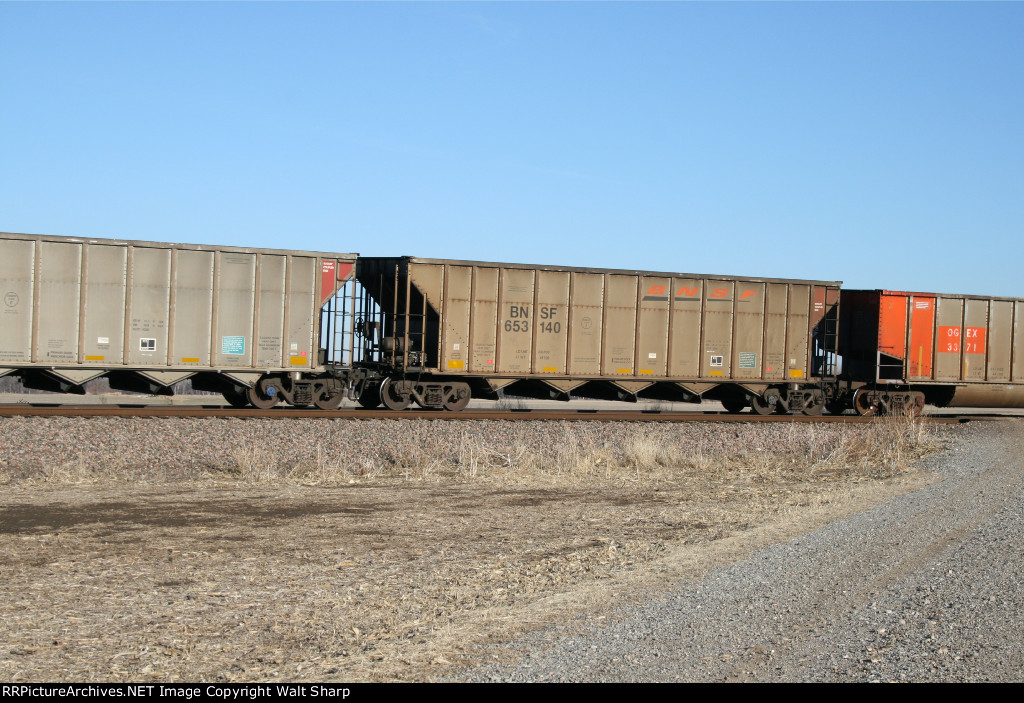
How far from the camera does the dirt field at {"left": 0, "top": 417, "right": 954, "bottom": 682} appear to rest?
16.7 ft

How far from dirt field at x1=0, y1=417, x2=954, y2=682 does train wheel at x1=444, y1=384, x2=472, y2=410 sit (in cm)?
704

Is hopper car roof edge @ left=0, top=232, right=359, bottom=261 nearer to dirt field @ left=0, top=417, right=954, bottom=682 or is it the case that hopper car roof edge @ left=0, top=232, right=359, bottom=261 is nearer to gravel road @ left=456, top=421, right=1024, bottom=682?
dirt field @ left=0, top=417, right=954, bottom=682

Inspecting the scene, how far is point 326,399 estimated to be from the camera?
19438 mm

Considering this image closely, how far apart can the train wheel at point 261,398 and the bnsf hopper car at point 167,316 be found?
3cm

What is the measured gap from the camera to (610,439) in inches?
648

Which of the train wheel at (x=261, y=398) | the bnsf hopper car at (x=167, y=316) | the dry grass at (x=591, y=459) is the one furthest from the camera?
the train wheel at (x=261, y=398)

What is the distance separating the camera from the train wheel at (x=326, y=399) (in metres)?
19.3

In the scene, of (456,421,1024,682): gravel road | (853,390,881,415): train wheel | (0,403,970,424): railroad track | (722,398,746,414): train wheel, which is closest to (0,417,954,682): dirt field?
(456,421,1024,682): gravel road

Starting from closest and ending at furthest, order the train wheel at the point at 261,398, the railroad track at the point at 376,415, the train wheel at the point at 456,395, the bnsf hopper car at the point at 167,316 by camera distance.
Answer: the railroad track at the point at 376,415
the bnsf hopper car at the point at 167,316
the train wheel at the point at 261,398
the train wheel at the point at 456,395

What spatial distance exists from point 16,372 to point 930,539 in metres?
16.6

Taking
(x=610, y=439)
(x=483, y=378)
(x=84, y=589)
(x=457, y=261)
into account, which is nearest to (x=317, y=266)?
(x=457, y=261)

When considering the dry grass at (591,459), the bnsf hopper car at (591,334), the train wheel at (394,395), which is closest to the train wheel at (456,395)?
the bnsf hopper car at (591,334)

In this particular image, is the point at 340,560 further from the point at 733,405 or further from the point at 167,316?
the point at 733,405

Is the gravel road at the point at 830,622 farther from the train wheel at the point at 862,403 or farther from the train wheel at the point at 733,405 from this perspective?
the train wheel at the point at 862,403
